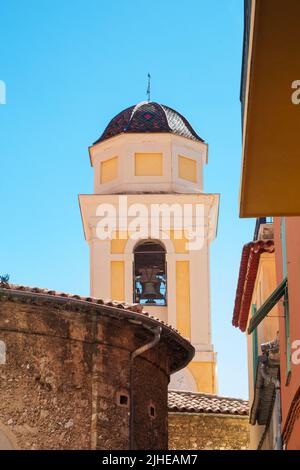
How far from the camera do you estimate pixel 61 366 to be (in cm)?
1688

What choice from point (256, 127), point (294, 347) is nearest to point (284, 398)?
point (294, 347)

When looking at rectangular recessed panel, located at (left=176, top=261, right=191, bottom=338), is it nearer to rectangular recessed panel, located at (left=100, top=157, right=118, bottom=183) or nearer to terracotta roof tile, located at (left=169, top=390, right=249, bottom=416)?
rectangular recessed panel, located at (left=100, top=157, right=118, bottom=183)

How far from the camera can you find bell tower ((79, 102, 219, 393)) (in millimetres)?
32375

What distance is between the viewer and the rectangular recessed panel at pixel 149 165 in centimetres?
3397

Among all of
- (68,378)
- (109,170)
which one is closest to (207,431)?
(68,378)

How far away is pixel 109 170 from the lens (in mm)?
34500

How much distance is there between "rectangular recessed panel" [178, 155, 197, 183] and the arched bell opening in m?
2.28

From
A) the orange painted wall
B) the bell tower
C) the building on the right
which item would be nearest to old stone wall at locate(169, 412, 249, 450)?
the bell tower

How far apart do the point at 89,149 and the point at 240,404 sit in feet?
39.3

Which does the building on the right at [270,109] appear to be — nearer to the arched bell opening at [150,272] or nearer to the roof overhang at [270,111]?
the roof overhang at [270,111]

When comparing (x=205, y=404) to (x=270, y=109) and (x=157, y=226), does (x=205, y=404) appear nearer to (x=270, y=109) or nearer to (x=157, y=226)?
(x=157, y=226)

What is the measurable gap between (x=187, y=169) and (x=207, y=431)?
11.8 meters
